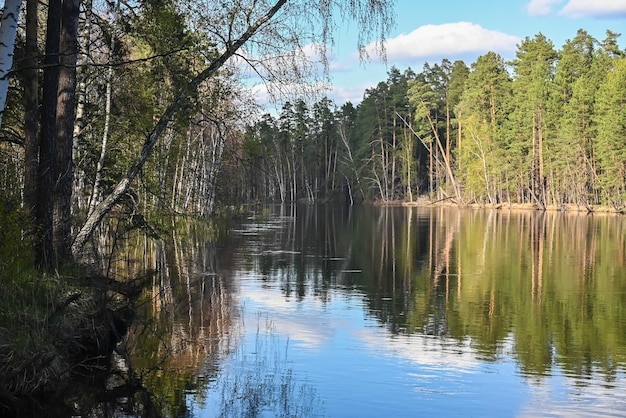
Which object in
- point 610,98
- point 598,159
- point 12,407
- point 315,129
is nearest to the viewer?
point 12,407

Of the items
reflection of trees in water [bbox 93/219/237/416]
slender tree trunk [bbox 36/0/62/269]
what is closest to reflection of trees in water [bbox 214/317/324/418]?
reflection of trees in water [bbox 93/219/237/416]

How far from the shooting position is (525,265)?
26.2 metres

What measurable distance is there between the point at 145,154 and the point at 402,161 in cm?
8721

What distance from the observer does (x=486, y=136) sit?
3361 inches

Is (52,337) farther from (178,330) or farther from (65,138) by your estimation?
(178,330)

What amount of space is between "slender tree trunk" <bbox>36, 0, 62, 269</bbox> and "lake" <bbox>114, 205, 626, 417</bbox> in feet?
7.06

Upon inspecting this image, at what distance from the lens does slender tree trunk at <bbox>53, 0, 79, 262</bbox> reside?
11.9m

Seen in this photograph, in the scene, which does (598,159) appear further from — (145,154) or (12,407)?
(12,407)

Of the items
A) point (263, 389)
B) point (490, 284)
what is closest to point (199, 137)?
point (490, 284)

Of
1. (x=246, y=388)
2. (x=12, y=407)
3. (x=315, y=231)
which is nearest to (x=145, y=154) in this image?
(x=246, y=388)

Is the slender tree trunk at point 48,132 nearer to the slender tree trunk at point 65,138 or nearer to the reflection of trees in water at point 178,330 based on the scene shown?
the slender tree trunk at point 65,138

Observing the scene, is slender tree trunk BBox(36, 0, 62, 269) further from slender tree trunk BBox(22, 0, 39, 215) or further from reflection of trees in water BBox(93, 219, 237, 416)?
reflection of trees in water BBox(93, 219, 237, 416)

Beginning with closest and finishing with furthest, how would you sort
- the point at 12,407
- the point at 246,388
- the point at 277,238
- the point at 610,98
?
1. the point at 12,407
2. the point at 246,388
3. the point at 277,238
4. the point at 610,98

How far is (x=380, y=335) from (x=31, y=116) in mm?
7282
